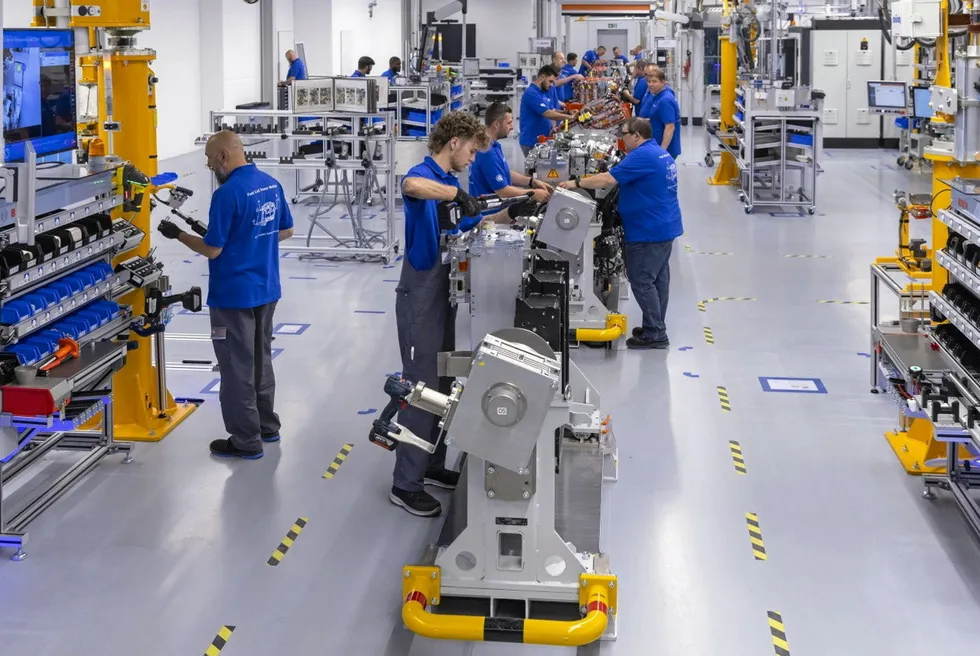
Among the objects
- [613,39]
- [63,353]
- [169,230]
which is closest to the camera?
[63,353]

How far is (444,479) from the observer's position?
5395 mm

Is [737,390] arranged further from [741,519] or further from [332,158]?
[332,158]

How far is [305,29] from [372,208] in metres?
12.2

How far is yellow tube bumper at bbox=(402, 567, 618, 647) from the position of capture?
3.66 m

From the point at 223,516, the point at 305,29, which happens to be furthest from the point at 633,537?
the point at 305,29

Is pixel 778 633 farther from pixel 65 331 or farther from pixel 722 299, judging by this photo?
pixel 722 299

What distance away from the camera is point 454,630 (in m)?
3.70

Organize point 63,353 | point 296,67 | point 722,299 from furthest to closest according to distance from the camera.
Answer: point 296,67 < point 722,299 < point 63,353

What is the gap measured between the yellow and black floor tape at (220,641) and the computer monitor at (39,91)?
2242mm

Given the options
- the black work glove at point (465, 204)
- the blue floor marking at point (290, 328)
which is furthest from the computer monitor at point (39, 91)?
the blue floor marking at point (290, 328)

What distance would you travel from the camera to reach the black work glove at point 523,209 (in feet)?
19.7

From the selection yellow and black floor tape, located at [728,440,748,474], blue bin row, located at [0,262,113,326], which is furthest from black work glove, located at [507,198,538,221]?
blue bin row, located at [0,262,113,326]

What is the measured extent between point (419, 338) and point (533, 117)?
853 centimetres

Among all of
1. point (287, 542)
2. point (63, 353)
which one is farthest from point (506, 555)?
point (63, 353)
